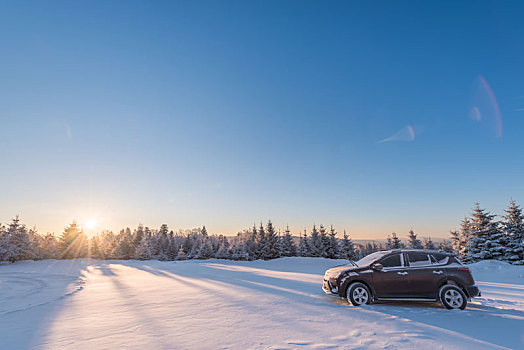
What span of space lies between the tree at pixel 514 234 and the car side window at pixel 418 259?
28.0m

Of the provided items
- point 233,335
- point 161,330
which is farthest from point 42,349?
point 233,335

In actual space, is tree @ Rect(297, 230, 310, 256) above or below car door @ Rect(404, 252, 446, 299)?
above

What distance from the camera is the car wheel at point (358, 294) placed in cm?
776

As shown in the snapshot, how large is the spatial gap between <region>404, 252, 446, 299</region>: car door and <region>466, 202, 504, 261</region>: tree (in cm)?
2837

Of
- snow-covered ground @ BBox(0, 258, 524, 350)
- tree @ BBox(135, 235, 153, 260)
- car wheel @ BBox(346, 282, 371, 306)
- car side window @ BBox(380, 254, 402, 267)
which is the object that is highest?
tree @ BBox(135, 235, 153, 260)

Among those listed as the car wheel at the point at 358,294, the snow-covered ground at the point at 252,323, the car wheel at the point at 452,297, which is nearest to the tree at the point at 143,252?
the snow-covered ground at the point at 252,323

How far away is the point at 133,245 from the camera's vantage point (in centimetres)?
5325

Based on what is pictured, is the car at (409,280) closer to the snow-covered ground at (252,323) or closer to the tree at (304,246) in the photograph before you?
the snow-covered ground at (252,323)

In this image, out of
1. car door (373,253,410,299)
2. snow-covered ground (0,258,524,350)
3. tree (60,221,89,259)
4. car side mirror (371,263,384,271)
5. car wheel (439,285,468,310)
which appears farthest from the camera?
tree (60,221,89,259)

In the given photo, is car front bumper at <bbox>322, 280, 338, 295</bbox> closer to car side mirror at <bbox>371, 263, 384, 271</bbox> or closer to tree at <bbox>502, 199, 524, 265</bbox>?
car side mirror at <bbox>371, 263, 384, 271</bbox>

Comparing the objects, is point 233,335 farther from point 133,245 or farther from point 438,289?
point 133,245

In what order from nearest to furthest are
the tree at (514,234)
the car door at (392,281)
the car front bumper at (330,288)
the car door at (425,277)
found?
the car door at (425,277) < the car door at (392,281) < the car front bumper at (330,288) < the tree at (514,234)

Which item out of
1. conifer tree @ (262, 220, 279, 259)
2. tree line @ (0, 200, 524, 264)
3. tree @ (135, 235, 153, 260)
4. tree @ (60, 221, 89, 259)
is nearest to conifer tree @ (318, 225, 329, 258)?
tree line @ (0, 200, 524, 264)

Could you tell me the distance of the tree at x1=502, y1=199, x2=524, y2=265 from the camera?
2645 centimetres
